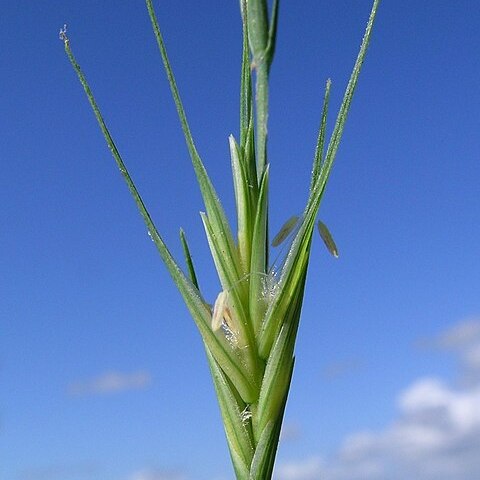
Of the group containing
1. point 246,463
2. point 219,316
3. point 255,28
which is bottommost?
point 246,463

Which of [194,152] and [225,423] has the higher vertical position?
[194,152]

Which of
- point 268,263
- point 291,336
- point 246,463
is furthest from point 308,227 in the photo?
point 246,463

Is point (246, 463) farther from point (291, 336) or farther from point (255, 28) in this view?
point (255, 28)

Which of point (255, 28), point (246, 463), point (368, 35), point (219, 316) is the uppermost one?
point (255, 28)

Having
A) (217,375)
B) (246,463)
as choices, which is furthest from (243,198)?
(246,463)

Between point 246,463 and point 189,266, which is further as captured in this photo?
point 189,266

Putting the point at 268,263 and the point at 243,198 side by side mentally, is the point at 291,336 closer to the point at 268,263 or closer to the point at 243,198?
the point at 268,263
